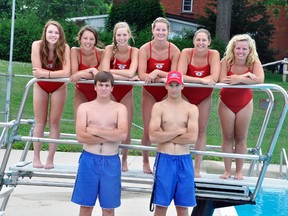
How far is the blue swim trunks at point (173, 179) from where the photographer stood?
609 cm

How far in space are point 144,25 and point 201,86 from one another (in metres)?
23.8

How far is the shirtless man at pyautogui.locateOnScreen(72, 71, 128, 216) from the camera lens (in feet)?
19.7

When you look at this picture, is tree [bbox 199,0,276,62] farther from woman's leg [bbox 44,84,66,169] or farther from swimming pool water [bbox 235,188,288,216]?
woman's leg [bbox 44,84,66,169]

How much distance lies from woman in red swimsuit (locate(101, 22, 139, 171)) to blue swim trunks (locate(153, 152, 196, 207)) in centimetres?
81

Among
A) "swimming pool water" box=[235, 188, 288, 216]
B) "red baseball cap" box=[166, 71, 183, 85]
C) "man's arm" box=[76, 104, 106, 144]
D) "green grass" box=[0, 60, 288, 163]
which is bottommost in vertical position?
"swimming pool water" box=[235, 188, 288, 216]

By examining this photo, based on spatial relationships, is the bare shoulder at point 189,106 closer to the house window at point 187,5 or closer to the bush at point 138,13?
the bush at point 138,13

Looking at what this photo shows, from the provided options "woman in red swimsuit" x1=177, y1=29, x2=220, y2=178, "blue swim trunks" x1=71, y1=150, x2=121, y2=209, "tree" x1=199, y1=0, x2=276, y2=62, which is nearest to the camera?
"blue swim trunks" x1=71, y1=150, x2=121, y2=209

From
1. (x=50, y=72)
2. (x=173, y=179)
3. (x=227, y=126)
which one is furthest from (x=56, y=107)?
(x=227, y=126)

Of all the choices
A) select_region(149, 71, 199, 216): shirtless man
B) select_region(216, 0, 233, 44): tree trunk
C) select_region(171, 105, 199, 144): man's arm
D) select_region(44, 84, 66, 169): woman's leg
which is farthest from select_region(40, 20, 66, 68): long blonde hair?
select_region(216, 0, 233, 44): tree trunk

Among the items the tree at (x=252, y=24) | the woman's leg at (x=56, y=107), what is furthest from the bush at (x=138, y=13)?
the woman's leg at (x=56, y=107)

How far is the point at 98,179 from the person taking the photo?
613cm

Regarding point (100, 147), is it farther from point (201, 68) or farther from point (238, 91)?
point (238, 91)

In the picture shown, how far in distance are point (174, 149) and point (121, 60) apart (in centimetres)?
126

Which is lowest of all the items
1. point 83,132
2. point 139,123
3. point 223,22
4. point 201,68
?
point 139,123
